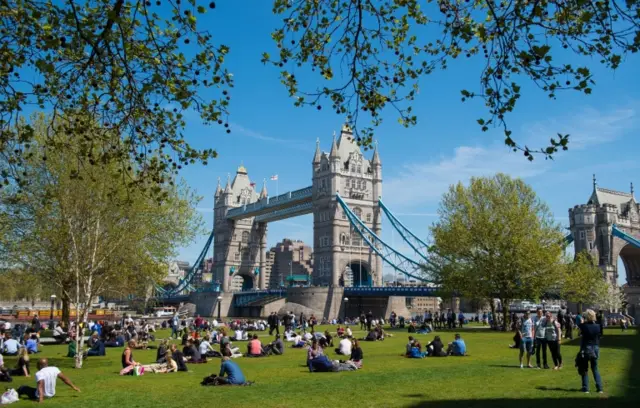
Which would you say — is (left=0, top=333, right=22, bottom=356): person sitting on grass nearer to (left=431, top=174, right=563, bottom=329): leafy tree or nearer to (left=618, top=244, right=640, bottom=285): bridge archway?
(left=431, top=174, right=563, bottom=329): leafy tree

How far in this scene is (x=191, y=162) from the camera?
34.3 feet

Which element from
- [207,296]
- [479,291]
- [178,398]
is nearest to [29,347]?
[178,398]

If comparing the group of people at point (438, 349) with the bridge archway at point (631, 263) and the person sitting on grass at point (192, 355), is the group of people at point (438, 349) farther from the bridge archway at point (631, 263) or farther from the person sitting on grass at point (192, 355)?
the bridge archway at point (631, 263)

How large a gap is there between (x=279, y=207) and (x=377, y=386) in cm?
8447

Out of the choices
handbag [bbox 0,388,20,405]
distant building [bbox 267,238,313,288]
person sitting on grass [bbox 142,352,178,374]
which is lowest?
handbag [bbox 0,388,20,405]

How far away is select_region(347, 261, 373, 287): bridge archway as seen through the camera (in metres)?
85.6

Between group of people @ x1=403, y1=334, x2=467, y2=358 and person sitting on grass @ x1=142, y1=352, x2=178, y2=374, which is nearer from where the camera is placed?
person sitting on grass @ x1=142, y1=352, x2=178, y2=374

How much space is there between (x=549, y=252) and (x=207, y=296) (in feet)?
242

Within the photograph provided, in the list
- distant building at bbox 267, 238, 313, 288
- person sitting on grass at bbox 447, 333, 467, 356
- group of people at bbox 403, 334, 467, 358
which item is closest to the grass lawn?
group of people at bbox 403, 334, 467, 358

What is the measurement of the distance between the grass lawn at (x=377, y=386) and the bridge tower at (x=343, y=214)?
61.2 meters

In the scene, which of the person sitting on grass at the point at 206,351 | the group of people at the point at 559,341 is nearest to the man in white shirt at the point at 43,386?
the person sitting on grass at the point at 206,351

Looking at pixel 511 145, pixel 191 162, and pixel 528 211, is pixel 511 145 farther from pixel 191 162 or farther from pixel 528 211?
pixel 528 211

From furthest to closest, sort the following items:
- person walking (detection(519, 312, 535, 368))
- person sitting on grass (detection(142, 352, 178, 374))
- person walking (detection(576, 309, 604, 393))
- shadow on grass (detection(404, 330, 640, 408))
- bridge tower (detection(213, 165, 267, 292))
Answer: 1. bridge tower (detection(213, 165, 267, 292))
2. person sitting on grass (detection(142, 352, 178, 374))
3. person walking (detection(519, 312, 535, 368))
4. person walking (detection(576, 309, 604, 393))
5. shadow on grass (detection(404, 330, 640, 408))

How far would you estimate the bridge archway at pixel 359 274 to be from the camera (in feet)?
281
